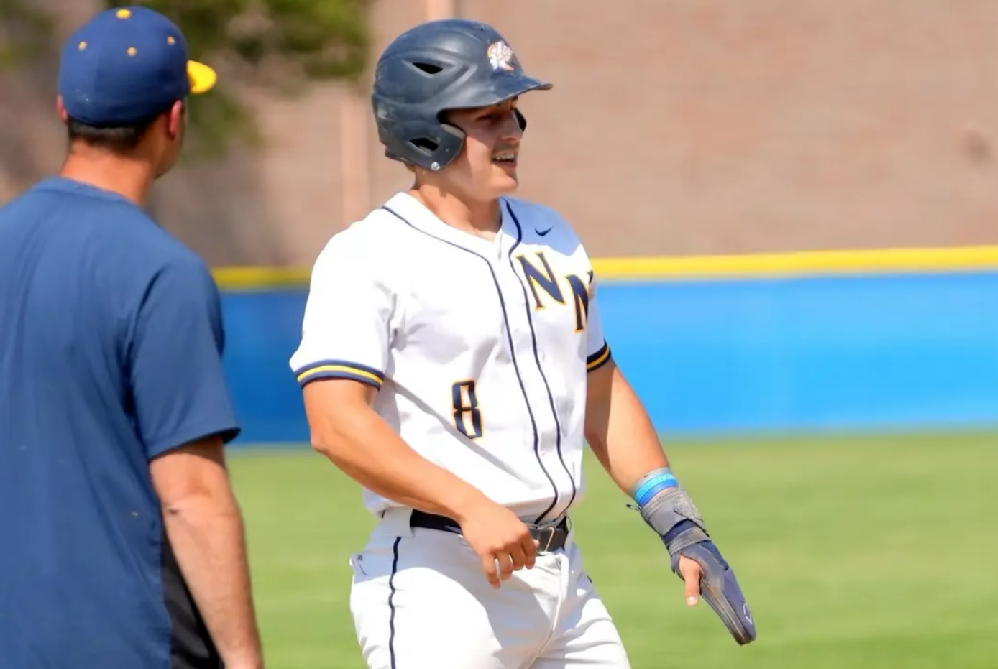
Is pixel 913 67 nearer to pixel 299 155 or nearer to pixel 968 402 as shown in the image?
pixel 299 155

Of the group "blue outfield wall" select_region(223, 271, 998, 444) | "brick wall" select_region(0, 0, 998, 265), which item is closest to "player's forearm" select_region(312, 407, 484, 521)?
"blue outfield wall" select_region(223, 271, 998, 444)

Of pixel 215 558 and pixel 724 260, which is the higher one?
pixel 215 558

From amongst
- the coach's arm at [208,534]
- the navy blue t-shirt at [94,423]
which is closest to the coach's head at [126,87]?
the navy blue t-shirt at [94,423]

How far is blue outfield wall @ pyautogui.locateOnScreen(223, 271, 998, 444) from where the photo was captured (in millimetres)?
15789

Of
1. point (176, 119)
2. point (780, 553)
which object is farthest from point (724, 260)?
point (176, 119)

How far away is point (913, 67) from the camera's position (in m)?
27.8

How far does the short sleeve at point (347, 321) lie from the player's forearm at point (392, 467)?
4.0 inches

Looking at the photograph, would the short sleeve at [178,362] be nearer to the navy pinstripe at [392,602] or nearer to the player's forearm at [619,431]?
the navy pinstripe at [392,602]

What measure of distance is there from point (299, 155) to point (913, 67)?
933cm

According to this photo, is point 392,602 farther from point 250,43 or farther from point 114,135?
point 250,43

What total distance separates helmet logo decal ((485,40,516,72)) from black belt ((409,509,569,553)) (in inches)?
38.4

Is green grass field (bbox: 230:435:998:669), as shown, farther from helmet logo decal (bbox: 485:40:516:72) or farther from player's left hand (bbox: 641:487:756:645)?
helmet logo decal (bbox: 485:40:516:72)

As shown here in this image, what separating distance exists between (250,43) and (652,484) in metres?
14.8

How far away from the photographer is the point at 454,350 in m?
3.82
